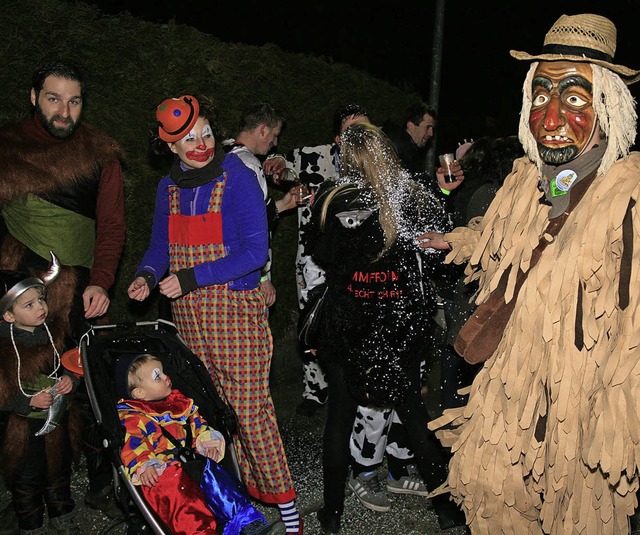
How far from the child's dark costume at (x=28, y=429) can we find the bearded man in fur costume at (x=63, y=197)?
183 millimetres

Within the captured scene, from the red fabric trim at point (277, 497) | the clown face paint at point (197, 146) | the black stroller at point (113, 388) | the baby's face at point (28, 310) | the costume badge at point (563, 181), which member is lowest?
the red fabric trim at point (277, 497)

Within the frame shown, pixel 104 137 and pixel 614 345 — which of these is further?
pixel 104 137

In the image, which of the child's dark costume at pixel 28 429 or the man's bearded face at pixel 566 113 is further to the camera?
the child's dark costume at pixel 28 429

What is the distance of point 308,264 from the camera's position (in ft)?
15.3

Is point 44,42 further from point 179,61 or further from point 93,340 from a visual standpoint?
point 93,340

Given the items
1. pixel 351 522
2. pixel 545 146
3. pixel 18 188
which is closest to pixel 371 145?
pixel 545 146

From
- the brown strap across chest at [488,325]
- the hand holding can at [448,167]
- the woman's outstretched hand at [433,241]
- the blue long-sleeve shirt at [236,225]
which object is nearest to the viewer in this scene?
the brown strap across chest at [488,325]

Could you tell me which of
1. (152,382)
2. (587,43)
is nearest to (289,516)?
(152,382)

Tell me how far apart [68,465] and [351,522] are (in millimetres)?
1527

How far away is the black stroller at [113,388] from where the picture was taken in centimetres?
313

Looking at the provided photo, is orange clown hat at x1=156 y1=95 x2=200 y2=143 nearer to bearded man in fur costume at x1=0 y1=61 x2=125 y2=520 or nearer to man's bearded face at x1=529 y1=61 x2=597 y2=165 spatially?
bearded man in fur costume at x1=0 y1=61 x2=125 y2=520

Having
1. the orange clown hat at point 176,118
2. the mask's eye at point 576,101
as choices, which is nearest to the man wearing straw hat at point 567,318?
the mask's eye at point 576,101

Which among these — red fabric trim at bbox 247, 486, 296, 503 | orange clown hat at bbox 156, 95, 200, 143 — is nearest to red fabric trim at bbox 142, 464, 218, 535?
red fabric trim at bbox 247, 486, 296, 503

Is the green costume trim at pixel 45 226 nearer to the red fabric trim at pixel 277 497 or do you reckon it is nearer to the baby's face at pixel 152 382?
the baby's face at pixel 152 382
